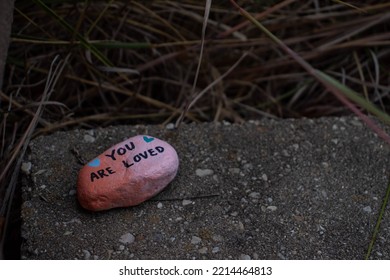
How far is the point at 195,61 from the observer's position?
5.03ft

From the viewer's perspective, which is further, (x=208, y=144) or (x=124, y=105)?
(x=124, y=105)

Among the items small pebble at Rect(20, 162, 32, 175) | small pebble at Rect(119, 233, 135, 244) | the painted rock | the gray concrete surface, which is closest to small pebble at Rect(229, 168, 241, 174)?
the gray concrete surface

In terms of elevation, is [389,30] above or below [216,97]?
above

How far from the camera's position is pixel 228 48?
152cm

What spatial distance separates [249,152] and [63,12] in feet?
1.61

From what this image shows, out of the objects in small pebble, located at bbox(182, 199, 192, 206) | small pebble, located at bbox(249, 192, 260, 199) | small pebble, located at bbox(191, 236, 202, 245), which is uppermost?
small pebble, located at bbox(249, 192, 260, 199)

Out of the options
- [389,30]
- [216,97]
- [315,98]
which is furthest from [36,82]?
[389,30]

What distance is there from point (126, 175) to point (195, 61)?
53cm

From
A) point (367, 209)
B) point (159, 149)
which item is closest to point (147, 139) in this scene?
point (159, 149)

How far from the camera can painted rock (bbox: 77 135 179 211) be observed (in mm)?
1061

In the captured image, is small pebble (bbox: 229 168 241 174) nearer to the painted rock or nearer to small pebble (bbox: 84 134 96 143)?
the painted rock

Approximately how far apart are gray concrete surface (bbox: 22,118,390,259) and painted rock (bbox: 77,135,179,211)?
0.03 m

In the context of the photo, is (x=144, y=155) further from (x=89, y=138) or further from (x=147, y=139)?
(x=89, y=138)

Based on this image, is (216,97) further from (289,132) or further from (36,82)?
(36,82)
